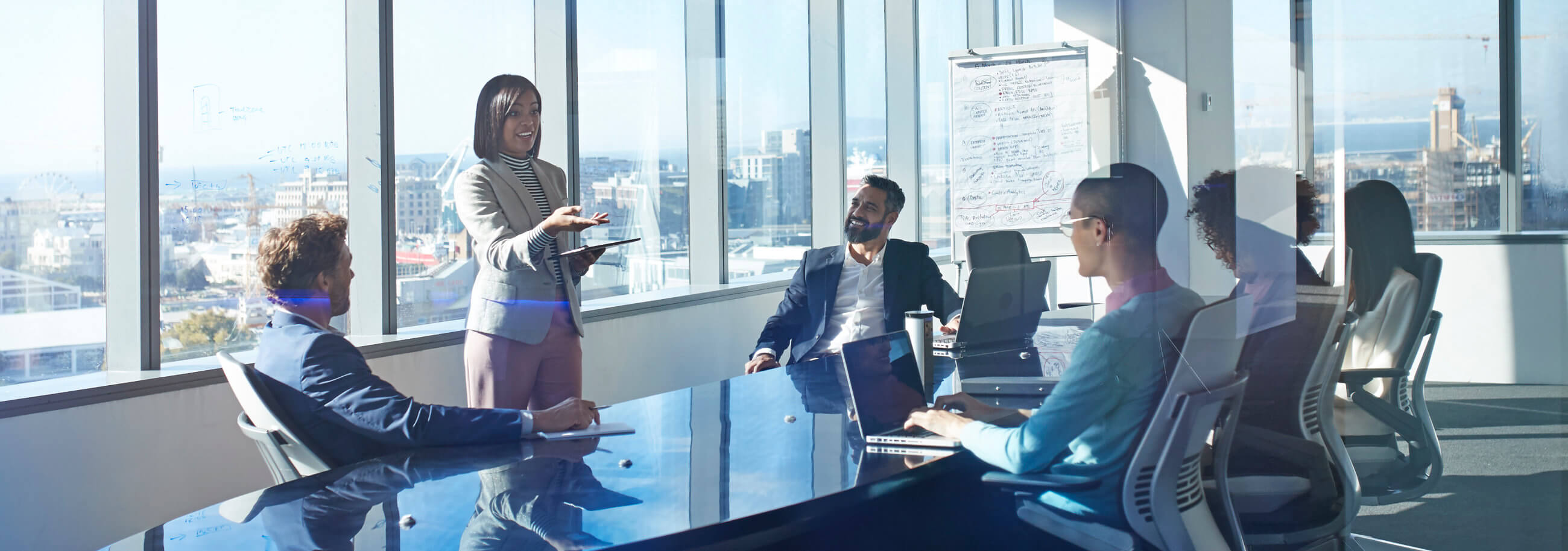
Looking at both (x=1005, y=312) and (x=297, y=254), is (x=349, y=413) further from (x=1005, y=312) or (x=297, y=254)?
(x=1005, y=312)

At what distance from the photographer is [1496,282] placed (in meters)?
1.38

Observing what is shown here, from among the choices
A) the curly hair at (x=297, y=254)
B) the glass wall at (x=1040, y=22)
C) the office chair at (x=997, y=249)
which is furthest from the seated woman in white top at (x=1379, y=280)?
the curly hair at (x=297, y=254)

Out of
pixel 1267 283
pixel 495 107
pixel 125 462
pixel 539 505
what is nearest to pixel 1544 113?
pixel 1267 283

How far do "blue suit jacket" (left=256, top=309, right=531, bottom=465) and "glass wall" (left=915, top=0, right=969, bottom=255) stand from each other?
19.6ft

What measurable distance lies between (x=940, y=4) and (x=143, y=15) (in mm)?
5815

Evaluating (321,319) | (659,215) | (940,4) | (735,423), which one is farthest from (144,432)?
(940,4)

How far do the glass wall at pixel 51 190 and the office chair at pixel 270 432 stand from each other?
1.32 meters

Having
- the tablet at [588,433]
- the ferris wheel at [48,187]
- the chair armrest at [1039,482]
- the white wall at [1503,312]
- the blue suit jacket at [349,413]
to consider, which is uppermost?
the ferris wheel at [48,187]

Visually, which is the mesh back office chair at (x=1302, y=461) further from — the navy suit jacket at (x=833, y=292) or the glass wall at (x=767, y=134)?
the glass wall at (x=767, y=134)

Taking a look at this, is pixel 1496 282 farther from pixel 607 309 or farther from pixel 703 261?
pixel 703 261

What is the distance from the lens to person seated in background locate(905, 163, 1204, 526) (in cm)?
164

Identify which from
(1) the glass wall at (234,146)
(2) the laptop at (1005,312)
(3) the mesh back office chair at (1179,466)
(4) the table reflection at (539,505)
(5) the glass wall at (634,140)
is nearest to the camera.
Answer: (4) the table reflection at (539,505)

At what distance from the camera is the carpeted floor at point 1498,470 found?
4.60ft

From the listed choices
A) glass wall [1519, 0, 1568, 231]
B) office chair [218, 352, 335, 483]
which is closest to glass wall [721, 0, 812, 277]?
office chair [218, 352, 335, 483]
